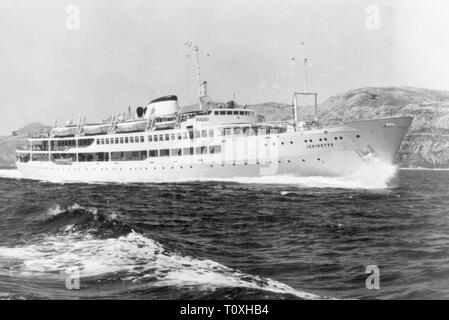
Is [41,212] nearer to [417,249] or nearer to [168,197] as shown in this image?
[168,197]

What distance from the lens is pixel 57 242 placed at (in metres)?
16.7

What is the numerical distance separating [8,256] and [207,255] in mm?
6578

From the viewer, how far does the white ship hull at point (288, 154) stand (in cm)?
3850

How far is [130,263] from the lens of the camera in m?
13.0

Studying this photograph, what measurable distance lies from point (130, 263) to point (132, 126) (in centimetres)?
4399

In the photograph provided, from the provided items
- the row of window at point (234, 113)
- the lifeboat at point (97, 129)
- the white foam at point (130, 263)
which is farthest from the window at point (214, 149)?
the white foam at point (130, 263)

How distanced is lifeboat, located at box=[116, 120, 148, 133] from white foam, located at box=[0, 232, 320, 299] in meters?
38.6

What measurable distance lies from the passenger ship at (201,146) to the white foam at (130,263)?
84.6 feet

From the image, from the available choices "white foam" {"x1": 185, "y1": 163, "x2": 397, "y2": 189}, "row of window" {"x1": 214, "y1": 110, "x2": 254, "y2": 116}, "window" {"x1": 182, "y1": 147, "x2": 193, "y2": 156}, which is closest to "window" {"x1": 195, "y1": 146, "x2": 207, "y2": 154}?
"window" {"x1": 182, "y1": 147, "x2": 193, "y2": 156}

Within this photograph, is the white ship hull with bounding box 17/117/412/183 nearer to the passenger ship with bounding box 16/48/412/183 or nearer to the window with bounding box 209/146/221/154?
the passenger ship with bounding box 16/48/412/183

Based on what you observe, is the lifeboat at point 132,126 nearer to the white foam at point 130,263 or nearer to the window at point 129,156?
the window at point 129,156

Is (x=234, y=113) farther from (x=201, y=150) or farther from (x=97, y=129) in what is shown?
(x=97, y=129)
